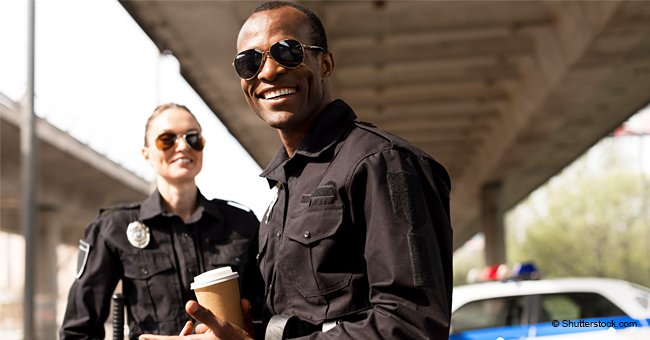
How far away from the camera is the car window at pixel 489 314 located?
8.69 meters

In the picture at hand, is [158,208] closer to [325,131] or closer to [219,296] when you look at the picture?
[219,296]

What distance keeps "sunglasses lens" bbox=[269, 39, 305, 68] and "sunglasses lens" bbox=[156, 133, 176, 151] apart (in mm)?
1635

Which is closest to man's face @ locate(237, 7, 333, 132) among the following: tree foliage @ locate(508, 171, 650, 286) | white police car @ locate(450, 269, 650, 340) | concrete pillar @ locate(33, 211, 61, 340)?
white police car @ locate(450, 269, 650, 340)

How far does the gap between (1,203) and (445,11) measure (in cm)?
3030

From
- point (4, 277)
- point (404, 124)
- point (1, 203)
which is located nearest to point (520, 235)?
point (4, 277)

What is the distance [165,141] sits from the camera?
3984 millimetres

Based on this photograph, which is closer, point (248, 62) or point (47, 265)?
point (248, 62)

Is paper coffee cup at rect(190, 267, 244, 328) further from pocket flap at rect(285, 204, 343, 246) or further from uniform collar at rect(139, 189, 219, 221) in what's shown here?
uniform collar at rect(139, 189, 219, 221)

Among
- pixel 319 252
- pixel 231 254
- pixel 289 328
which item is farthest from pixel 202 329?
pixel 231 254

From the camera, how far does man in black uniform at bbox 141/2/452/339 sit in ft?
6.81

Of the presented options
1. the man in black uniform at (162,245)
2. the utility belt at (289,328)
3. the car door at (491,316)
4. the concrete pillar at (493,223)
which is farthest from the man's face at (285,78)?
the concrete pillar at (493,223)

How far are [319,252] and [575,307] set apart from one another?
6.93m

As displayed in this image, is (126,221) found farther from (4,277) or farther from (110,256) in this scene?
(4,277)

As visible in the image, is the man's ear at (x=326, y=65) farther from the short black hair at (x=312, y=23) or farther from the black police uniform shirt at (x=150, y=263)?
the black police uniform shirt at (x=150, y=263)
